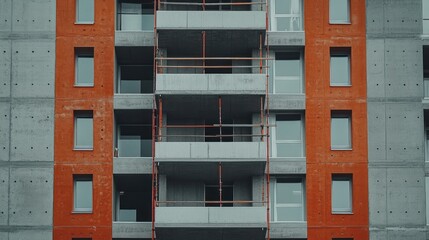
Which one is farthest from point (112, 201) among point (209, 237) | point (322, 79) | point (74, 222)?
point (322, 79)

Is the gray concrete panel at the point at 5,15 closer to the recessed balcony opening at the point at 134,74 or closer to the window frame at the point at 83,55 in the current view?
the window frame at the point at 83,55

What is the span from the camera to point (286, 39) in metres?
37.2

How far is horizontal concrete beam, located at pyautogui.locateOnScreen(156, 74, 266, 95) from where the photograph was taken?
36.1m

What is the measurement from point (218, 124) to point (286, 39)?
4.39 metres

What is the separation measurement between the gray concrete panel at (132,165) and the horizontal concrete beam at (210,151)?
1145 millimetres

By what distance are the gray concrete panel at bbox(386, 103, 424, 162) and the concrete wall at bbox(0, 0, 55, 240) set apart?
13.2 metres

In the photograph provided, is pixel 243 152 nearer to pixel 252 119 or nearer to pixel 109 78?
pixel 252 119

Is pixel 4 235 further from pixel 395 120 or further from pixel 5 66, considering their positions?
pixel 395 120

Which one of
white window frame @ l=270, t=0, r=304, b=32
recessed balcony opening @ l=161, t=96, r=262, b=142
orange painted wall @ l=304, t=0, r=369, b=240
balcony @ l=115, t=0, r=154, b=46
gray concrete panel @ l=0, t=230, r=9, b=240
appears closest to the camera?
gray concrete panel @ l=0, t=230, r=9, b=240

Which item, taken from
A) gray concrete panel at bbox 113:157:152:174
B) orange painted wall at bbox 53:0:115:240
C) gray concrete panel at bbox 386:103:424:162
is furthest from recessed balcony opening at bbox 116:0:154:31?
gray concrete panel at bbox 386:103:424:162

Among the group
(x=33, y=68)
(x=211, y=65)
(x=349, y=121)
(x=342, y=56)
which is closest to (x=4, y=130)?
(x=33, y=68)

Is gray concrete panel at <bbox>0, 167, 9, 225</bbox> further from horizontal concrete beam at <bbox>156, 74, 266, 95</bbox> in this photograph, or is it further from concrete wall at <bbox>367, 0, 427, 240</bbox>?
concrete wall at <bbox>367, 0, 427, 240</bbox>

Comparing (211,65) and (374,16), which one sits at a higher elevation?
(374,16)

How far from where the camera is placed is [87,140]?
36875 mm
